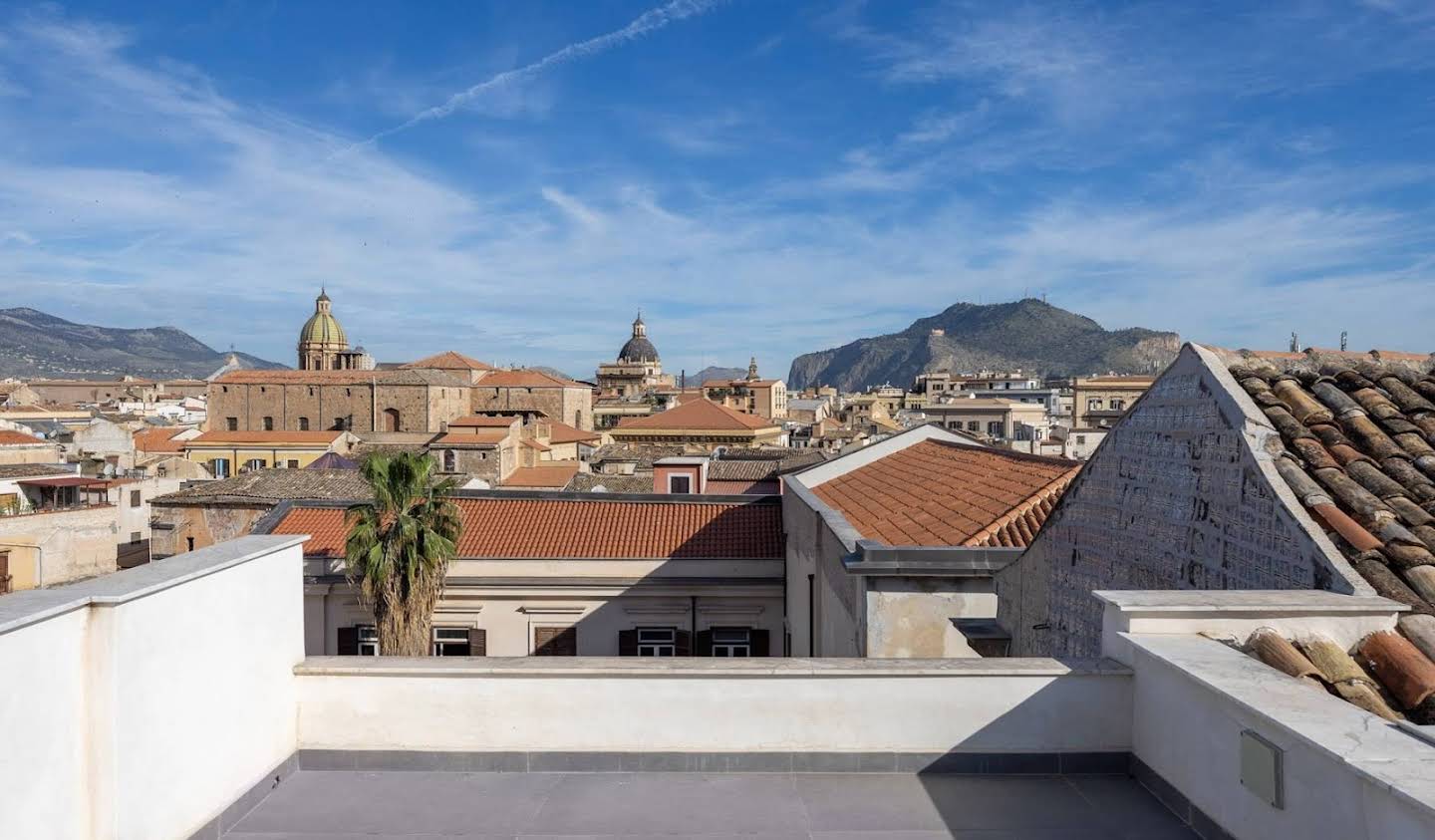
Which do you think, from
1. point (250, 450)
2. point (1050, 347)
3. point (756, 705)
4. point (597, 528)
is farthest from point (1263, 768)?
point (1050, 347)

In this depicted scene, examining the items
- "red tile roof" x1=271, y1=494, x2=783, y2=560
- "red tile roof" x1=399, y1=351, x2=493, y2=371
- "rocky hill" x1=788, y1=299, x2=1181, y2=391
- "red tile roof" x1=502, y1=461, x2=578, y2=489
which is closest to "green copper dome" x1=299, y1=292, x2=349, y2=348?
"red tile roof" x1=399, y1=351, x2=493, y2=371

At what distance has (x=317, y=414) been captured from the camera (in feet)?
241

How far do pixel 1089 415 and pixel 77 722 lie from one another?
77.1 meters

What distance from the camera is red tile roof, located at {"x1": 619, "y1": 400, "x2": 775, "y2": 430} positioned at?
203 ft

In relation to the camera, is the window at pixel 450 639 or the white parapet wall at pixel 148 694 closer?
the white parapet wall at pixel 148 694

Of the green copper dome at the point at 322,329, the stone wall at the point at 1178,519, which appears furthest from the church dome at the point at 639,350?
the stone wall at the point at 1178,519

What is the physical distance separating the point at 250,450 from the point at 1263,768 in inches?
2634

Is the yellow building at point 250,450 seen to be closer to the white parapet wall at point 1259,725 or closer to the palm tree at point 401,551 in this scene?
the palm tree at point 401,551

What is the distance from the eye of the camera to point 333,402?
2872 inches

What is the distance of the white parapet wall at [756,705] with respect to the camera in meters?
3.55

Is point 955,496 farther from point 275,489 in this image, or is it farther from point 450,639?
point 275,489

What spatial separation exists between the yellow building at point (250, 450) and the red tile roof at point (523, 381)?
18.6 metres

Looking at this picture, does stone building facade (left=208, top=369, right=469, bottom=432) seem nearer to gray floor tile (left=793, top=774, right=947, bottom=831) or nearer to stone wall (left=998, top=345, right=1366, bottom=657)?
stone wall (left=998, top=345, right=1366, bottom=657)

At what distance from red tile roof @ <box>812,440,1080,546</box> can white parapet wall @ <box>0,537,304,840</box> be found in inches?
264
